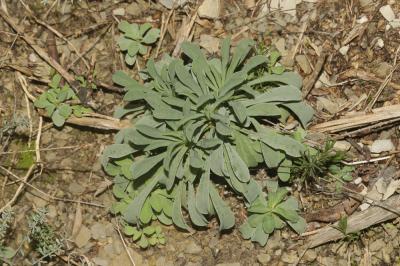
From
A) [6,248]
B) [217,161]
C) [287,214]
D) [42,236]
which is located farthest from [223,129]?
[6,248]

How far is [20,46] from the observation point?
4.30 m

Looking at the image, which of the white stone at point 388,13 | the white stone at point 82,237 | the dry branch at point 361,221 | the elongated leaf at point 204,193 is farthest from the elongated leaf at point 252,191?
the white stone at point 388,13

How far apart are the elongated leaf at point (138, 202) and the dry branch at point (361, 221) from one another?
A: 1.01 metres

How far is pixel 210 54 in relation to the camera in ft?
13.5

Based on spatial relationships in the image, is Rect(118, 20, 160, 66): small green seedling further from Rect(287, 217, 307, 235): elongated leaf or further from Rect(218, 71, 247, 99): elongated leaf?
Rect(287, 217, 307, 235): elongated leaf

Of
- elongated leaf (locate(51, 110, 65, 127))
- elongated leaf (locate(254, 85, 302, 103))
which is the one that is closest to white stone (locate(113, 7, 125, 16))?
elongated leaf (locate(51, 110, 65, 127))

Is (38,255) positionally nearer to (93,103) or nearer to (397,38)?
(93,103)

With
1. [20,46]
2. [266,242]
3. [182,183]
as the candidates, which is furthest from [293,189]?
[20,46]

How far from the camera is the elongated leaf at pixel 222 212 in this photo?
3.81 meters

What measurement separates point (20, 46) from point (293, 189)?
202 cm

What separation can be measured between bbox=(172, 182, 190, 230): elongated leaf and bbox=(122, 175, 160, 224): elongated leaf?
0.15 m

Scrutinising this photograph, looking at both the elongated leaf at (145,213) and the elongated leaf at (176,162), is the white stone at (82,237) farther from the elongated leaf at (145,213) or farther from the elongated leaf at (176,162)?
the elongated leaf at (176,162)

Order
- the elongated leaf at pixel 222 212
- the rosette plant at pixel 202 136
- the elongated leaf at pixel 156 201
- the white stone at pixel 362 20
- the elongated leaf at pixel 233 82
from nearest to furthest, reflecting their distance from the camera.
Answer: the elongated leaf at pixel 233 82 < the rosette plant at pixel 202 136 < the elongated leaf at pixel 222 212 < the elongated leaf at pixel 156 201 < the white stone at pixel 362 20

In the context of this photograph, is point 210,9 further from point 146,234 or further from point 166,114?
point 146,234
